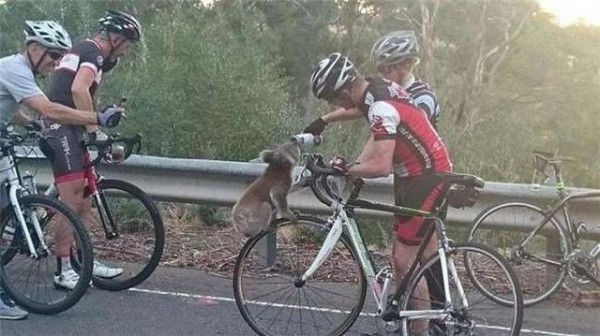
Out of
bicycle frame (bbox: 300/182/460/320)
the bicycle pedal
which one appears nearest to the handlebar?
bicycle frame (bbox: 300/182/460/320)

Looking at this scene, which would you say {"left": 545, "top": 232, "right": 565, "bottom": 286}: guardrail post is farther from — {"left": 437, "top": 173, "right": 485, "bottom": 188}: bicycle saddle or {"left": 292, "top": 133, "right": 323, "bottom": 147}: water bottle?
{"left": 292, "top": 133, "right": 323, "bottom": 147}: water bottle

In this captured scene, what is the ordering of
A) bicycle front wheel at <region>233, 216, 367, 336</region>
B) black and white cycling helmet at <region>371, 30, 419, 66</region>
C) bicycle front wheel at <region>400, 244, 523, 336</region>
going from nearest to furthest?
bicycle front wheel at <region>400, 244, 523, 336</region>
bicycle front wheel at <region>233, 216, 367, 336</region>
black and white cycling helmet at <region>371, 30, 419, 66</region>

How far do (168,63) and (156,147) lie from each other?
362cm

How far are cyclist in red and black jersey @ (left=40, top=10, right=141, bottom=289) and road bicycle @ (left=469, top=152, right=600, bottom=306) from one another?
10.4ft

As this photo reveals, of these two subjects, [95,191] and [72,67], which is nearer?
[72,67]

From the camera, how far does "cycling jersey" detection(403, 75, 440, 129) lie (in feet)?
21.3

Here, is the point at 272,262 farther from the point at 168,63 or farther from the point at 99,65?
the point at 168,63

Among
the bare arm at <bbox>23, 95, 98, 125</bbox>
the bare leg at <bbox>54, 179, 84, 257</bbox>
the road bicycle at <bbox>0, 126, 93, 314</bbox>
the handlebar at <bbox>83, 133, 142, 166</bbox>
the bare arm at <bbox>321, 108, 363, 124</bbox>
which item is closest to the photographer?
the bare arm at <bbox>321, 108, 363, 124</bbox>

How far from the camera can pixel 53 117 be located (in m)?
6.32

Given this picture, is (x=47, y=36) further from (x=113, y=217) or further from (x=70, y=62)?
(x=113, y=217)

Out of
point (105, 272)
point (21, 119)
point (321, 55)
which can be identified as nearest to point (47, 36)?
point (21, 119)

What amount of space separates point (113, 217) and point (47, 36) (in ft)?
5.36

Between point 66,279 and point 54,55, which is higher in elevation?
point 54,55

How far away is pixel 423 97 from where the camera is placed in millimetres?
6539
